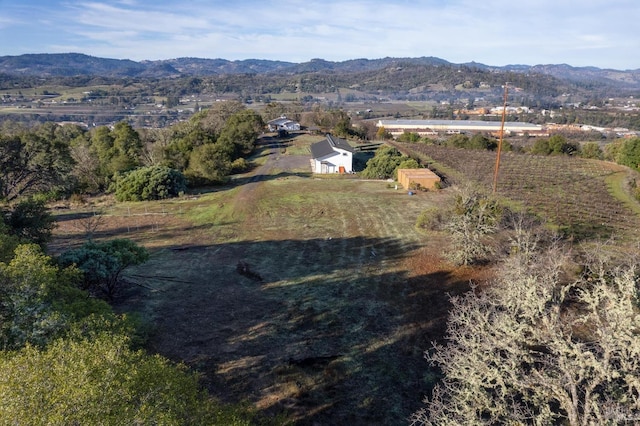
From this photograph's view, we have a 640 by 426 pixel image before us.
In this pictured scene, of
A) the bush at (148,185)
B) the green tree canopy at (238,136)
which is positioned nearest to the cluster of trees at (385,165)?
the green tree canopy at (238,136)

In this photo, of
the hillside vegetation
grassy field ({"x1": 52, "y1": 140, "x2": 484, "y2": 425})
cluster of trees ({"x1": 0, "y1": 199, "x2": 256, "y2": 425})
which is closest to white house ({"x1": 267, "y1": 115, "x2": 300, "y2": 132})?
the hillside vegetation

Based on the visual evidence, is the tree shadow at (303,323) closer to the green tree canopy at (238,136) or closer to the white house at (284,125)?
the green tree canopy at (238,136)

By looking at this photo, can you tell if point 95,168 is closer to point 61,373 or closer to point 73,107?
point 61,373

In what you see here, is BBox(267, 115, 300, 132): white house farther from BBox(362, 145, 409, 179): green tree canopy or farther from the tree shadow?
the tree shadow

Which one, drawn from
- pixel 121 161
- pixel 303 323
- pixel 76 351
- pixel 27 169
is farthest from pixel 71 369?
pixel 121 161

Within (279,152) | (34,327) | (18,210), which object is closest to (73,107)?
(279,152)

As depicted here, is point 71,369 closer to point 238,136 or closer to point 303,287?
point 303,287

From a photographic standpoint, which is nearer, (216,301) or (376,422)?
(376,422)

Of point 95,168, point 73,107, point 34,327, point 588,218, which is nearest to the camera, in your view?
point 34,327
